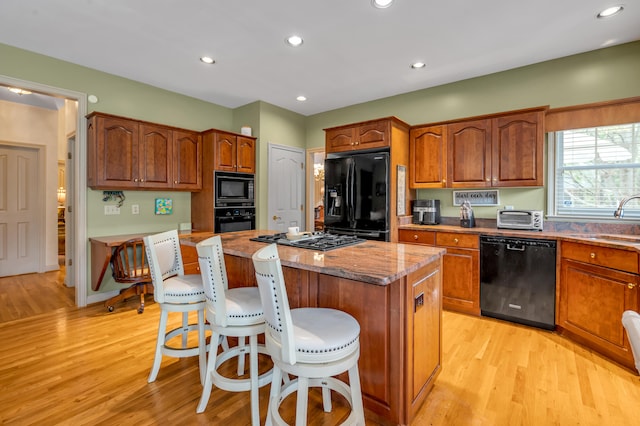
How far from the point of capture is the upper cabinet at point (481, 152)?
3.17 m

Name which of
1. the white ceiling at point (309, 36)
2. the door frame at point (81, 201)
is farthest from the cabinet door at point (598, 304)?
the door frame at point (81, 201)

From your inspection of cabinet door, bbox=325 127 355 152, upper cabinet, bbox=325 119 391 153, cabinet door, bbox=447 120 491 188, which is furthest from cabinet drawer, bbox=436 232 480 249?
cabinet door, bbox=325 127 355 152

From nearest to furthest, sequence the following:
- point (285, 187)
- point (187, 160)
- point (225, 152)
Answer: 1. point (187, 160)
2. point (225, 152)
3. point (285, 187)

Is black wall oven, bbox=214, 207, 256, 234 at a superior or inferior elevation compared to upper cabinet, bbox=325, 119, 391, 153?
inferior

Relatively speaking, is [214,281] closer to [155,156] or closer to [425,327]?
[425,327]

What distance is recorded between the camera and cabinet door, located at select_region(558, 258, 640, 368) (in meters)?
2.26

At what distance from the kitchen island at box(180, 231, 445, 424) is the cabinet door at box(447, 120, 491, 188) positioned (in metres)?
2.01

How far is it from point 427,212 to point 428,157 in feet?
2.29

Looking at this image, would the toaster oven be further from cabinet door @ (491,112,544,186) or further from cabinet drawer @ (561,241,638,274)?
cabinet drawer @ (561,241,638,274)

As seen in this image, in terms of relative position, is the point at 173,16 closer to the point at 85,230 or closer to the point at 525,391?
the point at 85,230

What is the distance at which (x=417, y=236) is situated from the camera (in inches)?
142

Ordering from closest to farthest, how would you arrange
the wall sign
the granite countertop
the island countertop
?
the island countertop, the granite countertop, the wall sign

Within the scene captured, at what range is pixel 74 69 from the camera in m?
3.39

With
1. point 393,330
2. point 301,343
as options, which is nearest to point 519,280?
point 393,330
